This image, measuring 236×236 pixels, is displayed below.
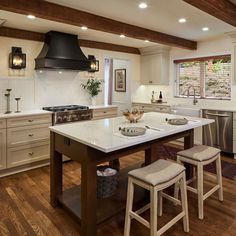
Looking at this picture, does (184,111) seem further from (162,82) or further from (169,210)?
(169,210)

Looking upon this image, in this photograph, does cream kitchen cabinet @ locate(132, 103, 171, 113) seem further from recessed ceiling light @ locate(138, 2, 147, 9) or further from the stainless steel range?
recessed ceiling light @ locate(138, 2, 147, 9)

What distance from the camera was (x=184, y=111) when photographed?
507cm

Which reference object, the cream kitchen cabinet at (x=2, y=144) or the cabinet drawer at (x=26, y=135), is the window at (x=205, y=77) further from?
the cream kitchen cabinet at (x=2, y=144)

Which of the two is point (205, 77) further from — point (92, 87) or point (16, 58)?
point (16, 58)

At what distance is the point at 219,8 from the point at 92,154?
7.55 feet

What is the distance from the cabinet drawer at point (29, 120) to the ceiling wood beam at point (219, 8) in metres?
2.81

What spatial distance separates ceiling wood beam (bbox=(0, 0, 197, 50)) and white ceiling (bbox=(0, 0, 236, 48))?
0.09 metres

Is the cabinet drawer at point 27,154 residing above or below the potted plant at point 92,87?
below

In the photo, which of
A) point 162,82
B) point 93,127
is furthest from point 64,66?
point 162,82

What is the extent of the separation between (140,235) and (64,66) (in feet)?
10.2

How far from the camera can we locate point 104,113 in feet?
15.9

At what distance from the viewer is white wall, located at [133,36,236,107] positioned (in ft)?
15.8

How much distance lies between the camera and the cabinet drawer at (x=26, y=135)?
3.54 m

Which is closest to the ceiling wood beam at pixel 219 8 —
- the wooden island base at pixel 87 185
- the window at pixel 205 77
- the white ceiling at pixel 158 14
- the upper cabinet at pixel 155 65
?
the white ceiling at pixel 158 14
